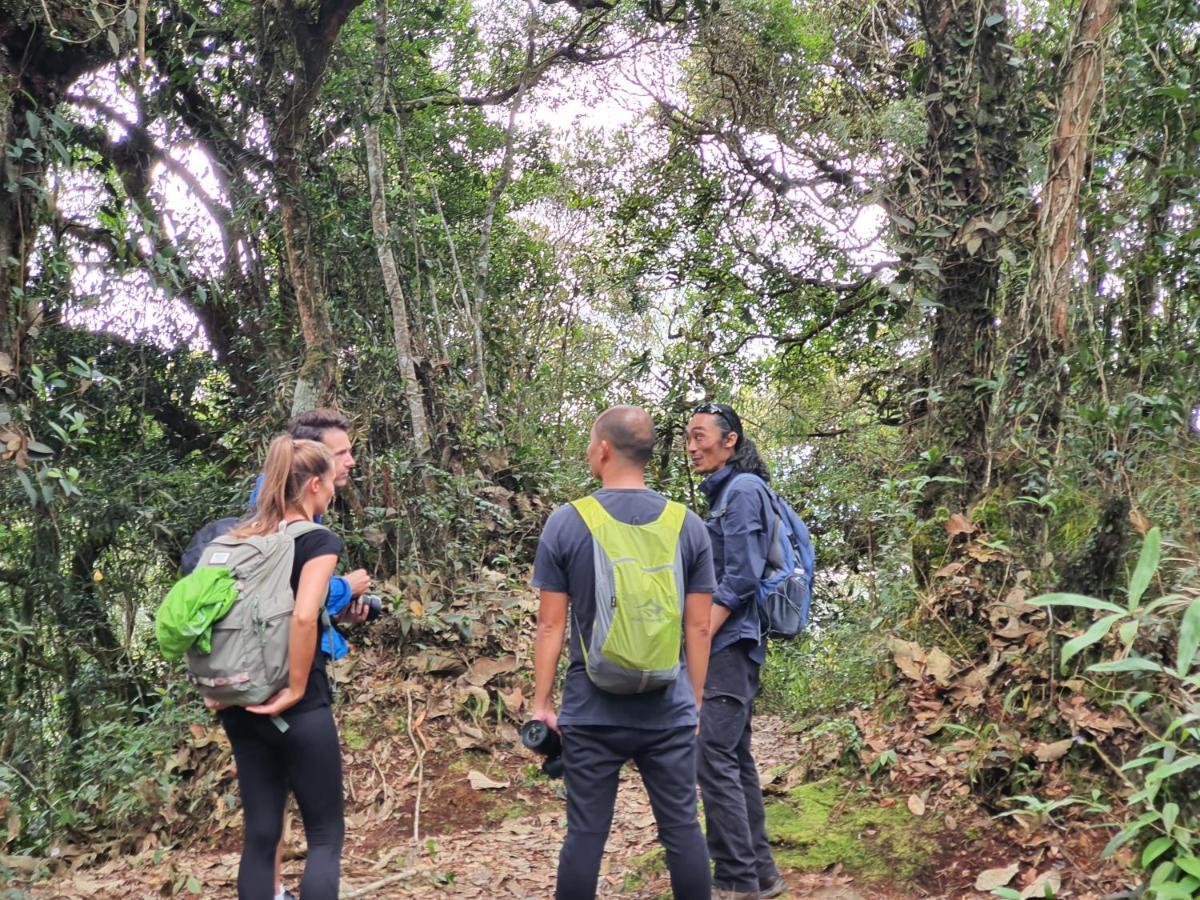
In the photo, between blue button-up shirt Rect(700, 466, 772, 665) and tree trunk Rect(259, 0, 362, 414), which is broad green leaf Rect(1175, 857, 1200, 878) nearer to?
blue button-up shirt Rect(700, 466, 772, 665)

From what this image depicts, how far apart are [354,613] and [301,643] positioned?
617 millimetres

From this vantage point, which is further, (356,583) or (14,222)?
(14,222)

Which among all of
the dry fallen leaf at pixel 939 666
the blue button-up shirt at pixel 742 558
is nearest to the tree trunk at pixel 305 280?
the blue button-up shirt at pixel 742 558

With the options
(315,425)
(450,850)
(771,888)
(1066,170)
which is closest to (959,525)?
(1066,170)

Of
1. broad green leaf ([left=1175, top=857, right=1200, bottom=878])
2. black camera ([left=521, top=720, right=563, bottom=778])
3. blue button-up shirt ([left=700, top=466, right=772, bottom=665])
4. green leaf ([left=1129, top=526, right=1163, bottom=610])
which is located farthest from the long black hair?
broad green leaf ([left=1175, top=857, right=1200, bottom=878])

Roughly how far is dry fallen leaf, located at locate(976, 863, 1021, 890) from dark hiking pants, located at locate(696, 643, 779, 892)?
852mm

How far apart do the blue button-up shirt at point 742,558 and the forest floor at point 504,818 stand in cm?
118

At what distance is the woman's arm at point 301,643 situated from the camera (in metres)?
3.07

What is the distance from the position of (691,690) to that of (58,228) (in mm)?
5043

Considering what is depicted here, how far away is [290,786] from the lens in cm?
329

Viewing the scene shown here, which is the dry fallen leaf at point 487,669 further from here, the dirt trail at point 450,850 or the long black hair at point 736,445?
the long black hair at point 736,445

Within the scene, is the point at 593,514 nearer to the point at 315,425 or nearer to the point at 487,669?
the point at 315,425

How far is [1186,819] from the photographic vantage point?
2.96 meters

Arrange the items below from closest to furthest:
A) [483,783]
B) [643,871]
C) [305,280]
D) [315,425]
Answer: [315,425]
[643,871]
[483,783]
[305,280]
